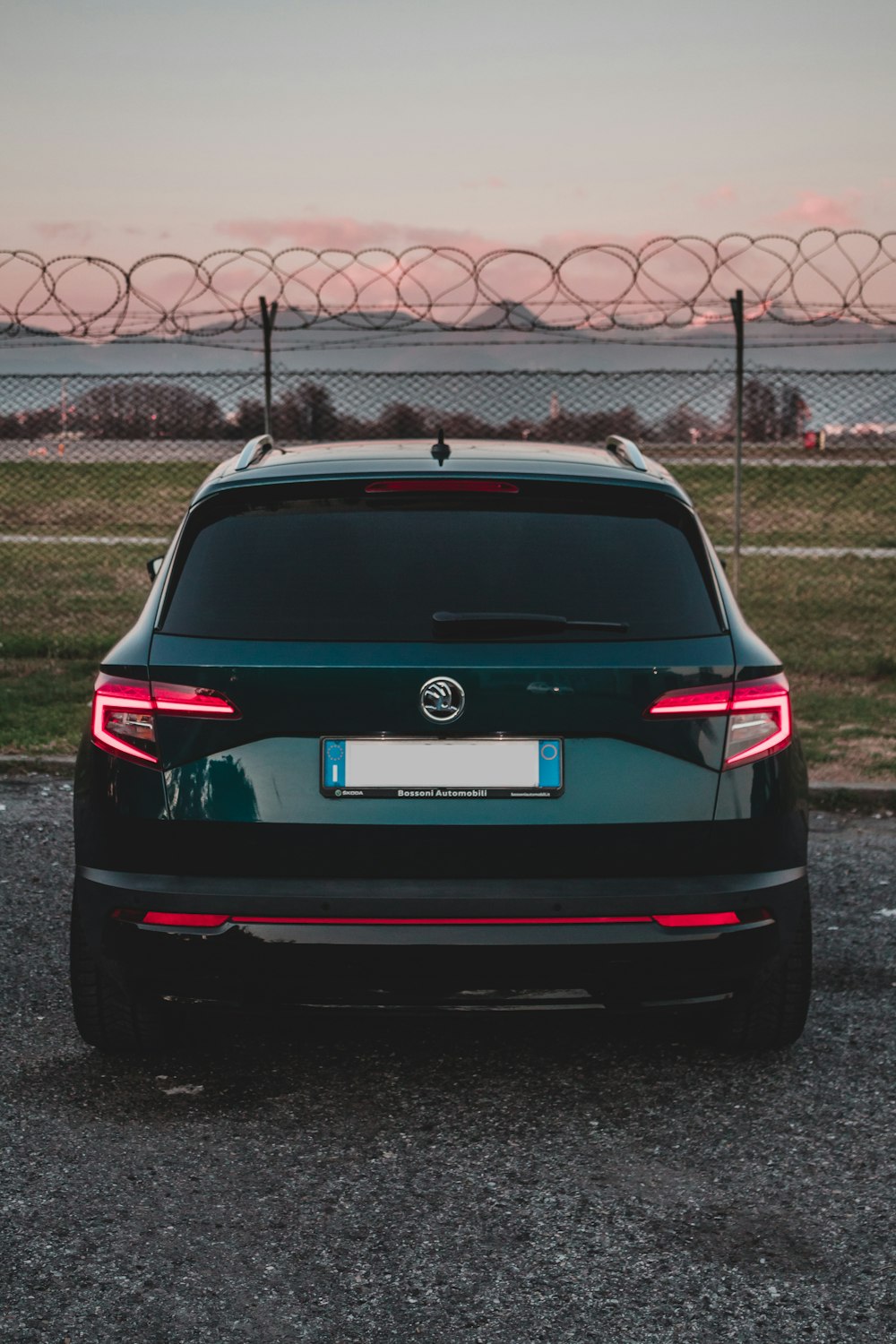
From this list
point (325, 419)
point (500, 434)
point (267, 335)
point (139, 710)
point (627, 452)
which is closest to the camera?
point (139, 710)

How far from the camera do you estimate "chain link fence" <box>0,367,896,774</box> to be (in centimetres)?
1212

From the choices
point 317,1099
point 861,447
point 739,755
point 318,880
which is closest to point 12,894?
point 317,1099

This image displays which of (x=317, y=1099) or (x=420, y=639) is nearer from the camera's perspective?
(x=420, y=639)

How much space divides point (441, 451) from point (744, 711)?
115cm

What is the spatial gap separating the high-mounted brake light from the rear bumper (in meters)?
0.98

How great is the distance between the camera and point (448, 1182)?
353 cm

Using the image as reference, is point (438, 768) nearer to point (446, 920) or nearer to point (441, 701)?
point (441, 701)

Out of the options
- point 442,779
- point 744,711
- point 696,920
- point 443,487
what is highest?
point 443,487

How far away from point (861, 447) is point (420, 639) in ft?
46.0

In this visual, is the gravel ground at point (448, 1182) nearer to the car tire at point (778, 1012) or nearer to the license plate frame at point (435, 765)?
the car tire at point (778, 1012)

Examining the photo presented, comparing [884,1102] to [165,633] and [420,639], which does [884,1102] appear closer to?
A: [420,639]

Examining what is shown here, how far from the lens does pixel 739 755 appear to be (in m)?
3.63

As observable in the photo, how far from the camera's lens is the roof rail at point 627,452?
14.1ft

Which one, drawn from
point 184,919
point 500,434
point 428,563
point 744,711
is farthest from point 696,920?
point 500,434
